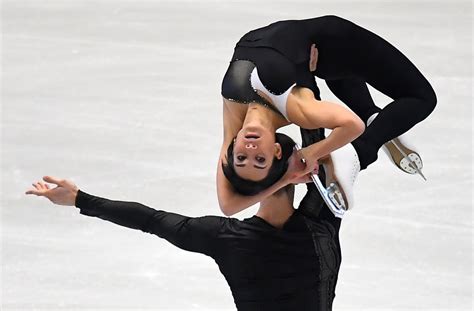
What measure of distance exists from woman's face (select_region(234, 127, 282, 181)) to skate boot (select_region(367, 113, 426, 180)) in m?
0.85

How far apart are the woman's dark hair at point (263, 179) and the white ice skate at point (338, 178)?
17 cm

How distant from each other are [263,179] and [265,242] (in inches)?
14.6

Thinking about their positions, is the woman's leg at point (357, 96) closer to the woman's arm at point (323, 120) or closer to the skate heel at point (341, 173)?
the skate heel at point (341, 173)

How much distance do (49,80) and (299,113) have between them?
3563 mm

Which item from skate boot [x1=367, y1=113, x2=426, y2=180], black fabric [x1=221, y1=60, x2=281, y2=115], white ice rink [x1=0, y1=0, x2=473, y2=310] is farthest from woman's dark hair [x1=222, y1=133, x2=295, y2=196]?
white ice rink [x1=0, y1=0, x2=473, y2=310]

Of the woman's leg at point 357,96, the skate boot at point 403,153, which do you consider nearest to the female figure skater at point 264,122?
the woman's leg at point 357,96

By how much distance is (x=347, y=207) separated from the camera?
438 centimetres

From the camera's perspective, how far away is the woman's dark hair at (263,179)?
4164 millimetres

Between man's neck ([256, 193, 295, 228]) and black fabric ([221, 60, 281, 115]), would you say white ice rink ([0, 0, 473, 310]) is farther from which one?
black fabric ([221, 60, 281, 115])

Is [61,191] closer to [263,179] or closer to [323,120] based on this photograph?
[263,179]

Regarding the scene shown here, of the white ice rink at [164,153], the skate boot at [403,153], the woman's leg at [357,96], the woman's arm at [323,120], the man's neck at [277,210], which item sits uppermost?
the woman's arm at [323,120]

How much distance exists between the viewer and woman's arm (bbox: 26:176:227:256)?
179 inches

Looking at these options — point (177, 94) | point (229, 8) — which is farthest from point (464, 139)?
point (229, 8)

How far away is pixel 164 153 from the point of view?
21.2ft
